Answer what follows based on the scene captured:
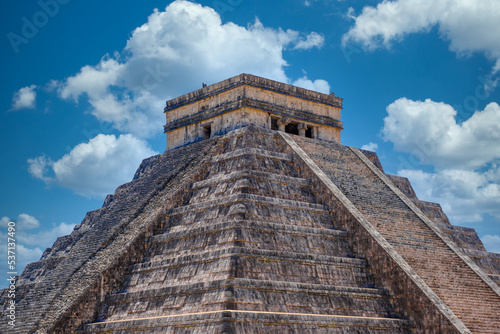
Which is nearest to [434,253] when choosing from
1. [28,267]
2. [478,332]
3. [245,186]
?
[478,332]

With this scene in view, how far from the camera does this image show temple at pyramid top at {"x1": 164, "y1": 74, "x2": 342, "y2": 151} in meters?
21.4

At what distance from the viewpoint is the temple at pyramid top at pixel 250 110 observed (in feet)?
70.2

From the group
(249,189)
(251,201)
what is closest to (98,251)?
(249,189)

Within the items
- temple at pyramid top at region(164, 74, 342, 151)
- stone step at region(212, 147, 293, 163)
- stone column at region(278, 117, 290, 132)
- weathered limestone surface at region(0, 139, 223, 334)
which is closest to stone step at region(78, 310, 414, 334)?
weathered limestone surface at region(0, 139, 223, 334)

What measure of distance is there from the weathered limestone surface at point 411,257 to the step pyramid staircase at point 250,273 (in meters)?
0.37

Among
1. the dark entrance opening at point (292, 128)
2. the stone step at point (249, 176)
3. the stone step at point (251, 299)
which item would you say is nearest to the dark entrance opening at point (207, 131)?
the dark entrance opening at point (292, 128)

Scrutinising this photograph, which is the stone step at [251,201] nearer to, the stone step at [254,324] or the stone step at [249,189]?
the stone step at [249,189]

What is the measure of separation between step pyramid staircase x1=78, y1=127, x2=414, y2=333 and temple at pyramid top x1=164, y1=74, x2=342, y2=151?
12.7ft

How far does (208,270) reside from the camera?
14117 millimetres

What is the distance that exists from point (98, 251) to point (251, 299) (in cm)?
610

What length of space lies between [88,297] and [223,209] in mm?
3849

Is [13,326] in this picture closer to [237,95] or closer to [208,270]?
[208,270]

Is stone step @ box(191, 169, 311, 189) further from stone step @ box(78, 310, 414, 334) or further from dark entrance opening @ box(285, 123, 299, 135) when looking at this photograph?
dark entrance opening @ box(285, 123, 299, 135)

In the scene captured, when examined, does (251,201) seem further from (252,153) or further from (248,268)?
(252,153)
